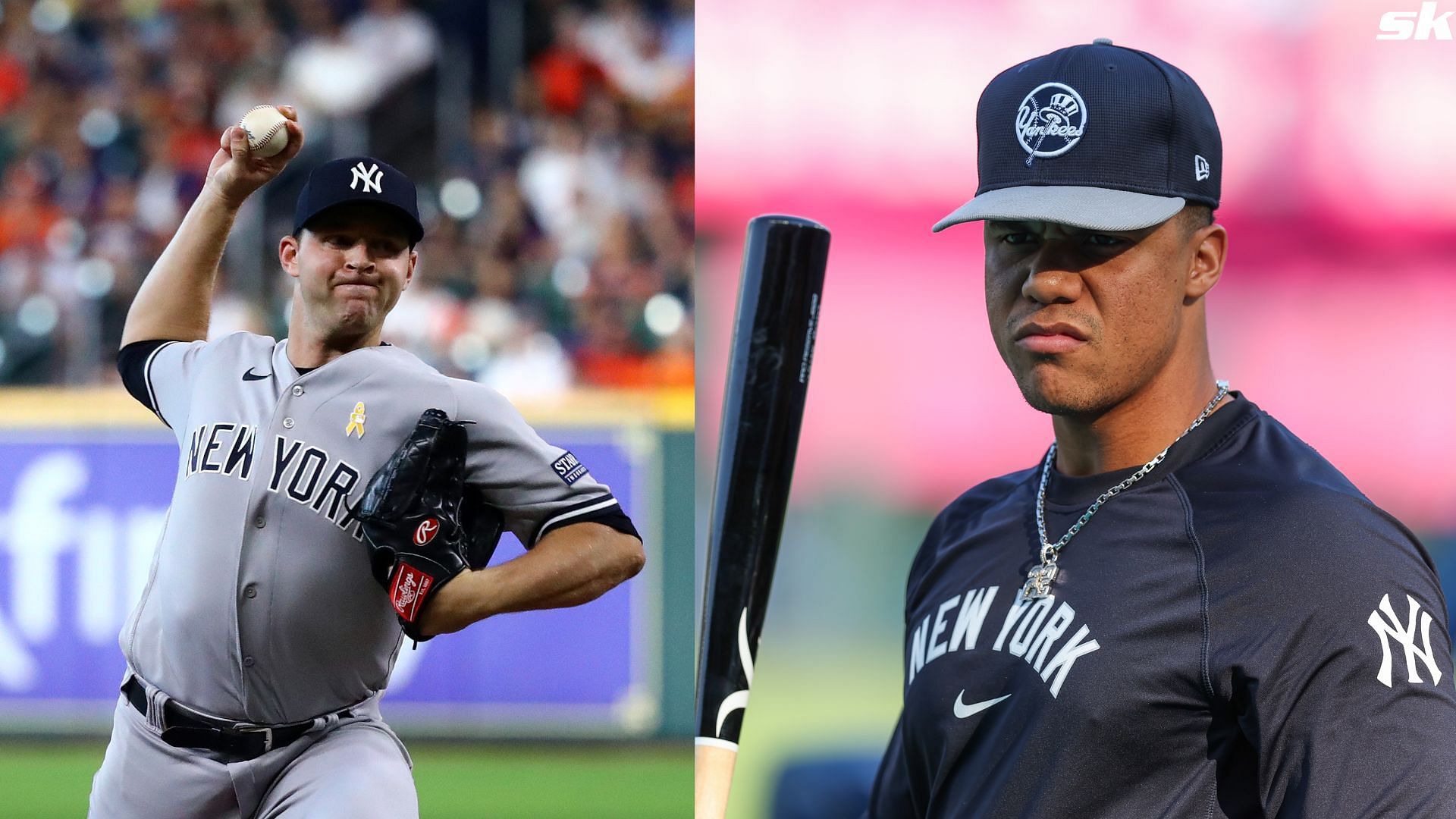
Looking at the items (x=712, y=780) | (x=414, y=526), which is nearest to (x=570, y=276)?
(x=414, y=526)

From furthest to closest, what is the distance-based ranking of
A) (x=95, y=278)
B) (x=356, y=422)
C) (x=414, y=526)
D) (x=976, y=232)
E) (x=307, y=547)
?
(x=95, y=278) < (x=976, y=232) < (x=356, y=422) < (x=307, y=547) < (x=414, y=526)

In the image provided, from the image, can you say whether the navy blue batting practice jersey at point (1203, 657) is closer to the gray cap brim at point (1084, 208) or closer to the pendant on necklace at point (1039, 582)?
the pendant on necklace at point (1039, 582)

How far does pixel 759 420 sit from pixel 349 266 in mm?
1164

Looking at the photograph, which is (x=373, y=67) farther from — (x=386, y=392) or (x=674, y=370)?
(x=386, y=392)

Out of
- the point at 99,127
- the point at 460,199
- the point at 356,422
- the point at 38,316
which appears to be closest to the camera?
the point at 356,422

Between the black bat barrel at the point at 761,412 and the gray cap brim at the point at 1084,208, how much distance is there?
50cm

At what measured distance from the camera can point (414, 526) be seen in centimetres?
222

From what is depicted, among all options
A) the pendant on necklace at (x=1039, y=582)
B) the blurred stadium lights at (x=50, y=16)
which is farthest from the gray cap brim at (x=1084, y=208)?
the blurred stadium lights at (x=50, y=16)

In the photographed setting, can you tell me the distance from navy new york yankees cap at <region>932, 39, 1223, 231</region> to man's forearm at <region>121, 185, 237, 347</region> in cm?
178

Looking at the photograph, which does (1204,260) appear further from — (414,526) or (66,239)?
(66,239)

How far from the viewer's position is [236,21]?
26.1ft

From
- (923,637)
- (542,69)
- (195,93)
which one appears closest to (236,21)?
(195,93)

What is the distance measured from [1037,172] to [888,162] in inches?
80.9

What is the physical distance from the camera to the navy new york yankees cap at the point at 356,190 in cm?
275
